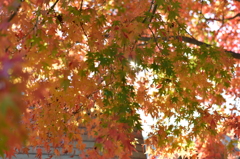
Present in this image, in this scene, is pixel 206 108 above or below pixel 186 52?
below

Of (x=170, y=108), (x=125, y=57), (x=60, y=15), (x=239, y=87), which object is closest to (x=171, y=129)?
(x=170, y=108)

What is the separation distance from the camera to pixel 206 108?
8508mm

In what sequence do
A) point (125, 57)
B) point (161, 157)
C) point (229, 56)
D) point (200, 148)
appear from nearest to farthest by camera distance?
point (125, 57) → point (229, 56) → point (161, 157) → point (200, 148)

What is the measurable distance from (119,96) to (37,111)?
2.98 metres

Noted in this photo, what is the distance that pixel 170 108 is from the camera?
8672 millimetres

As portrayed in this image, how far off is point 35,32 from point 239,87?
346 inches

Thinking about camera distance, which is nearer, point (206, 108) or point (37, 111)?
point (37, 111)

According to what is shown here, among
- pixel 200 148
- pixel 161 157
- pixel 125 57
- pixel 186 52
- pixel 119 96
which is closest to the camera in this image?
pixel 119 96

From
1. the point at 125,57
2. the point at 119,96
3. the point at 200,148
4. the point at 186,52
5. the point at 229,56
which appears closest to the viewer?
the point at 119,96

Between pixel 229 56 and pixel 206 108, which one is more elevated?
→ pixel 229 56

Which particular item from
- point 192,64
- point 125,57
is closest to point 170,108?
point 192,64

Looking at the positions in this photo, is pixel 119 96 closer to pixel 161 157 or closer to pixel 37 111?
pixel 37 111

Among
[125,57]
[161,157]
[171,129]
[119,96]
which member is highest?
[125,57]

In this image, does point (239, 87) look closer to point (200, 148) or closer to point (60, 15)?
point (200, 148)
